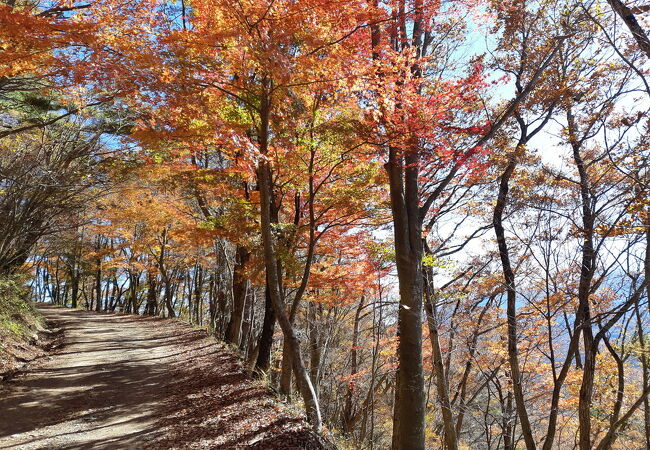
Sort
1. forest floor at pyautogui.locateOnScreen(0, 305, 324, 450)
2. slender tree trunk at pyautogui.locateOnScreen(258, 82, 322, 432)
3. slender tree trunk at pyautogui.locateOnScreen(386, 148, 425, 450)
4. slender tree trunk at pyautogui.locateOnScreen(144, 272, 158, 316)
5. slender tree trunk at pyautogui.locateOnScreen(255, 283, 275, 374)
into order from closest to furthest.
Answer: slender tree trunk at pyautogui.locateOnScreen(386, 148, 425, 450) < forest floor at pyautogui.locateOnScreen(0, 305, 324, 450) < slender tree trunk at pyautogui.locateOnScreen(258, 82, 322, 432) < slender tree trunk at pyautogui.locateOnScreen(255, 283, 275, 374) < slender tree trunk at pyautogui.locateOnScreen(144, 272, 158, 316)

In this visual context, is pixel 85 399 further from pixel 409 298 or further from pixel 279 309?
pixel 409 298

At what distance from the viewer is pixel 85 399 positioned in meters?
7.95

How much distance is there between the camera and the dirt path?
6.11 meters

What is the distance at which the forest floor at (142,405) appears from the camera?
6.09 m

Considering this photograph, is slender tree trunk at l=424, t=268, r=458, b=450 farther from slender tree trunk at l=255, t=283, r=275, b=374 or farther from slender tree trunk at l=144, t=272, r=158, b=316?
slender tree trunk at l=144, t=272, r=158, b=316

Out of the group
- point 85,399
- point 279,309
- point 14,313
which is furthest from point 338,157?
point 14,313

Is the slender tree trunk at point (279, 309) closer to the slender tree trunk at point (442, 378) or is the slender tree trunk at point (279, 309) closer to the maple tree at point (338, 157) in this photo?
the maple tree at point (338, 157)

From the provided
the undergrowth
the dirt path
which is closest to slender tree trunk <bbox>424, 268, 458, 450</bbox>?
the dirt path

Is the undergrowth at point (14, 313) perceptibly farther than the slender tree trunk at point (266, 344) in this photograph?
Yes

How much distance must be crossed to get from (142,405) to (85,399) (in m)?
1.26

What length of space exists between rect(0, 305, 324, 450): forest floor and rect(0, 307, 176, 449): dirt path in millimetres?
15

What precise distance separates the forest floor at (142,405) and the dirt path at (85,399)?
2 cm

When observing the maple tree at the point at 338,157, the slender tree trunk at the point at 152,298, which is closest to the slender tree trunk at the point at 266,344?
the maple tree at the point at 338,157

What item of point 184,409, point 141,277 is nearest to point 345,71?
point 184,409
